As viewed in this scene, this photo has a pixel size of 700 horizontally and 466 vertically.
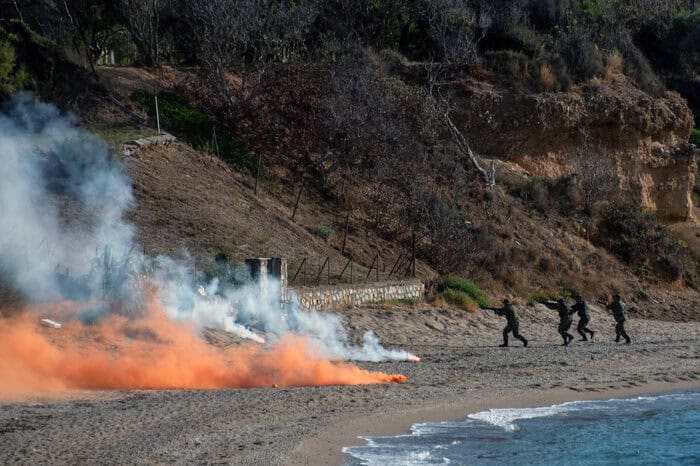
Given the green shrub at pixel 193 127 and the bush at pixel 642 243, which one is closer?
the green shrub at pixel 193 127

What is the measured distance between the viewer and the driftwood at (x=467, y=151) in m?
42.7

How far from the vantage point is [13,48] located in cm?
3581

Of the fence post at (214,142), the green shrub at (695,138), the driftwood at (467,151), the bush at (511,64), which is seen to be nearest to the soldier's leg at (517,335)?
the fence post at (214,142)

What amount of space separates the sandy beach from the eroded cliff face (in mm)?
16213

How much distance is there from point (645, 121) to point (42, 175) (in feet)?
96.5

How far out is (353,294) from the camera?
27.7m

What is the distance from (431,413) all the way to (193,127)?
2241 cm

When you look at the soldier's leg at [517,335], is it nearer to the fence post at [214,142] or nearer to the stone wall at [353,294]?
the stone wall at [353,294]

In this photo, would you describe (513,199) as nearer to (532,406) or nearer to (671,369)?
(671,369)

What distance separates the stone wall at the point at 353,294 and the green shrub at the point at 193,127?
961cm

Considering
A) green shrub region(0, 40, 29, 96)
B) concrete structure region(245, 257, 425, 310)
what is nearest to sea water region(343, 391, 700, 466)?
concrete structure region(245, 257, 425, 310)

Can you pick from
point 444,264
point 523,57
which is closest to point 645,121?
point 523,57

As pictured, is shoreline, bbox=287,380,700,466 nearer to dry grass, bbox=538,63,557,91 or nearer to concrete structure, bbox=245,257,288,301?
concrete structure, bbox=245,257,288,301

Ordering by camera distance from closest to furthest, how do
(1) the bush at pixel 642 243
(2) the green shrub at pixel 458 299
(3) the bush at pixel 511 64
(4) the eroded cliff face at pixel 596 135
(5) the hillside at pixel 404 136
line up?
(2) the green shrub at pixel 458 299 → (5) the hillside at pixel 404 136 → (1) the bush at pixel 642 243 → (4) the eroded cliff face at pixel 596 135 → (3) the bush at pixel 511 64
